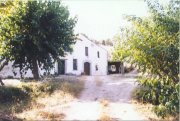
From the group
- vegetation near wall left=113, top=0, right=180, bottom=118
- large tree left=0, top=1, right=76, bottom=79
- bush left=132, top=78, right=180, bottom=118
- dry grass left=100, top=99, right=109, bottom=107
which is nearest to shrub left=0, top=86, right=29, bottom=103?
large tree left=0, top=1, right=76, bottom=79

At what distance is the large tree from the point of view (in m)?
28.6

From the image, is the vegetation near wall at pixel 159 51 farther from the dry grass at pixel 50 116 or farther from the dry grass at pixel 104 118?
the dry grass at pixel 50 116

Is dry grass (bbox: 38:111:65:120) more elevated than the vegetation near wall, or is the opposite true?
the vegetation near wall

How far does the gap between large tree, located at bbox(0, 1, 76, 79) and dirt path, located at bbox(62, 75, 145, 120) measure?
4.93m

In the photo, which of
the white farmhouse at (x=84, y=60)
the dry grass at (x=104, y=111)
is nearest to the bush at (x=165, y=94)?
the dry grass at (x=104, y=111)

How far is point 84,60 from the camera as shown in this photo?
51.8m

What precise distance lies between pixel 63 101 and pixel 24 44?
852 cm

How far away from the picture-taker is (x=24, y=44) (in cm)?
2908

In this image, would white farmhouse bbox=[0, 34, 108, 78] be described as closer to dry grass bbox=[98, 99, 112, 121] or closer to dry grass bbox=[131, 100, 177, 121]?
dry grass bbox=[98, 99, 112, 121]

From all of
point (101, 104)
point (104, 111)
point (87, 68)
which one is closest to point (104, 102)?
point (101, 104)

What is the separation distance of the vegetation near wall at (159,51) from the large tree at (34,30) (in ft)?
47.1

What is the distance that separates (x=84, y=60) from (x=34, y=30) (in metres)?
23.2

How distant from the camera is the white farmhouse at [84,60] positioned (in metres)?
49.0

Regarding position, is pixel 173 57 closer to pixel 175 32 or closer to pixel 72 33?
pixel 175 32
